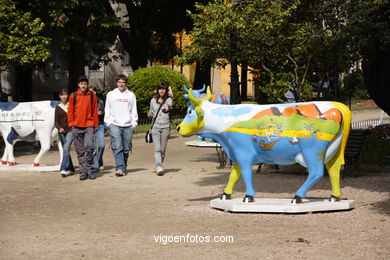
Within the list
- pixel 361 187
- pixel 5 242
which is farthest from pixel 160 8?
pixel 5 242

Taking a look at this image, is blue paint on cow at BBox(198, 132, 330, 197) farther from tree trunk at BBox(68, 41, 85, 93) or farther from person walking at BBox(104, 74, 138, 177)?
tree trunk at BBox(68, 41, 85, 93)

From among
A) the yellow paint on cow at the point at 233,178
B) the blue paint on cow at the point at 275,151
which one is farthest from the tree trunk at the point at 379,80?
the yellow paint on cow at the point at 233,178

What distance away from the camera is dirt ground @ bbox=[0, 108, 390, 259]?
812 centimetres

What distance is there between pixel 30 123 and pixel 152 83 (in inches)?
501

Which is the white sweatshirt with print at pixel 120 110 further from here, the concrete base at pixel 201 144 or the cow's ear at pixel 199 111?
the concrete base at pixel 201 144

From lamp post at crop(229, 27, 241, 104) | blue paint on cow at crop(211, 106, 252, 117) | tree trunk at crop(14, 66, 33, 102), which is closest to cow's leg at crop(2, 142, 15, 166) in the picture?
lamp post at crop(229, 27, 241, 104)

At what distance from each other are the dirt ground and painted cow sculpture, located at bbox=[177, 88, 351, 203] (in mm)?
694

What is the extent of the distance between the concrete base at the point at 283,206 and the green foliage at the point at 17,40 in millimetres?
11071

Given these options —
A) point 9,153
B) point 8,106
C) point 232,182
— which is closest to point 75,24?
point 8,106

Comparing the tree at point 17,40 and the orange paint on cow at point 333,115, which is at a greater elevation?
the tree at point 17,40

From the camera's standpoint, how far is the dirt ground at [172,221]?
26.7ft

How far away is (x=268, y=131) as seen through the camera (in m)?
10.5

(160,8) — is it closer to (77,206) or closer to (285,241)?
(77,206)

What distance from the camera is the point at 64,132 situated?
50.4 feet
